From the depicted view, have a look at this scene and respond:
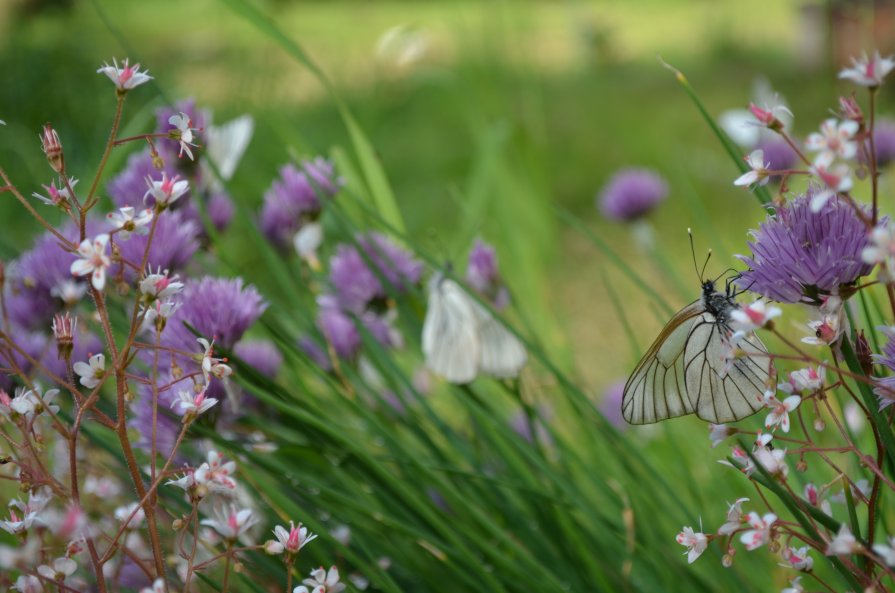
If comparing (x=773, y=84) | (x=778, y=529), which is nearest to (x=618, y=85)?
(x=773, y=84)

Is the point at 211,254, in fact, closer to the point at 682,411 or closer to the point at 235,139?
the point at 235,139

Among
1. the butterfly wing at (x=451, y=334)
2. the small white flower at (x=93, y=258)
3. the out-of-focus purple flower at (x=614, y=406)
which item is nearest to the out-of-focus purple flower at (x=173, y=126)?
the butterfly wing at (x=451, y=334)

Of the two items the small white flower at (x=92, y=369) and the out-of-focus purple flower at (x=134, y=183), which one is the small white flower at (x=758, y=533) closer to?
the small white flower at (x=92, y=369)

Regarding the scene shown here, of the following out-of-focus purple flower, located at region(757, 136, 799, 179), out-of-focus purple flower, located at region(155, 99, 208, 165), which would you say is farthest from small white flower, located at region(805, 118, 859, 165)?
out-of-focus purple flower, located at region(757, 136, 799, 179)

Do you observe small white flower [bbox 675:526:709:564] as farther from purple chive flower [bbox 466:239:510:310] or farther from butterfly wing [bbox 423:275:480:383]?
purple chive flower [bbox 466:239:510:310]

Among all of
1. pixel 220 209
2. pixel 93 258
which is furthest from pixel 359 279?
pixel 93 258

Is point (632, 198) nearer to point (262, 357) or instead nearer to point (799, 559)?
point (262, 357)
